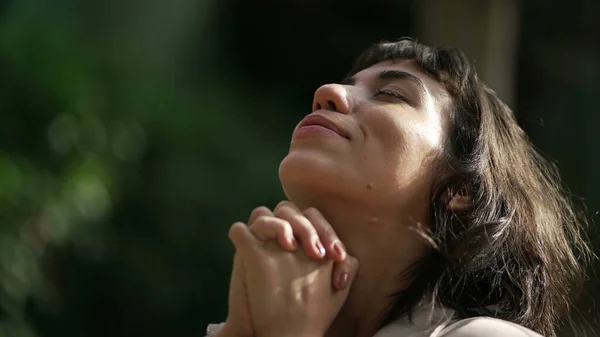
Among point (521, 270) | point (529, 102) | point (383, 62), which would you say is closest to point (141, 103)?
point (529, 102)

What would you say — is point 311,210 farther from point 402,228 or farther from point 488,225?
point 488,225

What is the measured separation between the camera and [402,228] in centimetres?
158

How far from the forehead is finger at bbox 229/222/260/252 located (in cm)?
41

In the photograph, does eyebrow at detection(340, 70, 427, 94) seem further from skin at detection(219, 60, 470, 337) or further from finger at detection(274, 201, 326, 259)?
finger at detection(274, 201, 326, 259)

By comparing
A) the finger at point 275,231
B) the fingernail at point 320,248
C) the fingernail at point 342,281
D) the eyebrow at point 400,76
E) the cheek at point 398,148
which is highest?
the eyebrow at point 400,76

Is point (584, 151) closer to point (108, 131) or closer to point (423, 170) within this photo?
point (108, 131)

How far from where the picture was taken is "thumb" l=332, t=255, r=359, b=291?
150 centimetres

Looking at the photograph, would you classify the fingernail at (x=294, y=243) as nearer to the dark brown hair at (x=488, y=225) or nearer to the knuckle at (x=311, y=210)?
the knuckle at (x=311, y=210)

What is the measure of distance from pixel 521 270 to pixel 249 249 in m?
0.48

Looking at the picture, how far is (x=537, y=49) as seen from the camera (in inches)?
169

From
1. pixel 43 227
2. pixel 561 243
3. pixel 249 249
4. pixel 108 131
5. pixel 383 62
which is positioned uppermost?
pixel 383 62

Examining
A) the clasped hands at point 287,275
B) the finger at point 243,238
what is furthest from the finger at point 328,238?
the finger at point 243,238

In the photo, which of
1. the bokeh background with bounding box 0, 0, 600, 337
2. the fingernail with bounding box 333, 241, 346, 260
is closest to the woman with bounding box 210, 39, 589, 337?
the fingernail with bounding box 333, 241, 346, 260

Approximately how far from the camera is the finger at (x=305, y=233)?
56.9 inches
